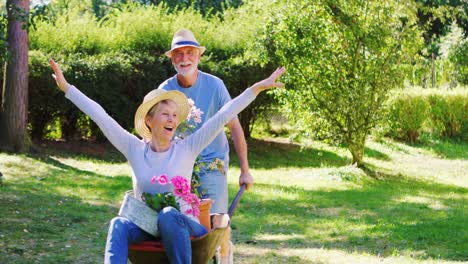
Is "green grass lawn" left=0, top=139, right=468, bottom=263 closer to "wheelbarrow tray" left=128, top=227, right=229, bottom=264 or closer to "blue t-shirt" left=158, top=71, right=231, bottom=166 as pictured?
"blue t-shirt" left=158, top=71, right=231, bottom=166

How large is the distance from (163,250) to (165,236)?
3.6 inches

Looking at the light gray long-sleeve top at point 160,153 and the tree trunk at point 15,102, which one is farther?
the tree trunk at point 15,102

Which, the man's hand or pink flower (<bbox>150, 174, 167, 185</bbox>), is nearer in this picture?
pink flower (<bbox>150, 174, 167, 185</bbox>)

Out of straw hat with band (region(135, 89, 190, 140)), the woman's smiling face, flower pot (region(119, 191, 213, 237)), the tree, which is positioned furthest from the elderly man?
the tree

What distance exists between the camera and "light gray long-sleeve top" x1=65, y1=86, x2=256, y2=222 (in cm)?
379

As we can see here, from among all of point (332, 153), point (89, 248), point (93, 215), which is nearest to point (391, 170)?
point (332, 153)

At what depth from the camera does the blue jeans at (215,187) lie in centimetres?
473

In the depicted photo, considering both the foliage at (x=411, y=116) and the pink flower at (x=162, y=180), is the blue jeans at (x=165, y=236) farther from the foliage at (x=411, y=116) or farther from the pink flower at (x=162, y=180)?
the foliage at (x=411, y=116)

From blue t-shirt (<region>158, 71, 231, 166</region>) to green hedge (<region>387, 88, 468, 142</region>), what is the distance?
14.0 meters

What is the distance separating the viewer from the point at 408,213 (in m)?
9.45

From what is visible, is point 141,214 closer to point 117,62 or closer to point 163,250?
point 163,250

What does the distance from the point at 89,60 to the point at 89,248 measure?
26.7 feet

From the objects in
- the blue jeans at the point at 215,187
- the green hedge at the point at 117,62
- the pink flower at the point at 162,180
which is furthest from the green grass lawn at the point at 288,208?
the pink flower at the point at 162,180

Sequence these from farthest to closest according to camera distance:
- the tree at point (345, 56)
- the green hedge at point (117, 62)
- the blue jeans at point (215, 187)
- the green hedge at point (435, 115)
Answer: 1. the green hedge at point (435, 115)
2. the green hedge at point (117, 62)
3. the tree at point (345, 56)
4. the blue jeans at point (215, 187)
